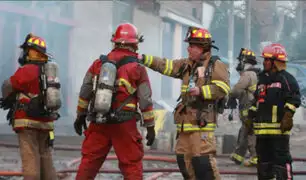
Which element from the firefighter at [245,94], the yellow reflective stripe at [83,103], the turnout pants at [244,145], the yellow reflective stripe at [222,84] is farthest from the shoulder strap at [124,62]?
the turnout pants at [244,145]

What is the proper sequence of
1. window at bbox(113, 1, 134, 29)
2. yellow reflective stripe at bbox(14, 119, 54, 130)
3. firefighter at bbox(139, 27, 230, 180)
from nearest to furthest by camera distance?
firefighter at bbox(139, 27, 230, 180), yellow reflective stripe at bbox(14, 119, 54, 130), window at bbox(113, 1, 134, 29)

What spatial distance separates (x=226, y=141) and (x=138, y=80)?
517 centimetres

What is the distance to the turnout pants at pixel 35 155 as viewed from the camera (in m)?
5.83

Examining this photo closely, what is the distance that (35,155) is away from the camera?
588 centimetres

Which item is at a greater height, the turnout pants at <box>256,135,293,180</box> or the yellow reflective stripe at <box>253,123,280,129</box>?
the yellow reflective stripe at <box>253,123,280,129</box>

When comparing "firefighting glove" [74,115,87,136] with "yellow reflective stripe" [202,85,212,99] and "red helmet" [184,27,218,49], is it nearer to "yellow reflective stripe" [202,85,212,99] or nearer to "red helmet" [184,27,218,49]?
"yellow reflective stripe" [202,85,212,99]

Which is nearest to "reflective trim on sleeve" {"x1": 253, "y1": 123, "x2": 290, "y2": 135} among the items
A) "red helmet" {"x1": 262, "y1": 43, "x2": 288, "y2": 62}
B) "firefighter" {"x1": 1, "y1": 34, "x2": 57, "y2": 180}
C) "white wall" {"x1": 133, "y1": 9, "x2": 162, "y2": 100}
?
"red helmet" {"x1": 262, "y1": 43, "x2": 288, "y2": 62}

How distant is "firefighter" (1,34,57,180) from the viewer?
5820 mm

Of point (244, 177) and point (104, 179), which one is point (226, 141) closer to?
point (244, 177)

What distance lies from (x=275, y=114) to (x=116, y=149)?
2.04m

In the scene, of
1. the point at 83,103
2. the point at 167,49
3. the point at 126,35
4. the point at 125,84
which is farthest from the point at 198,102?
the point at 167,49

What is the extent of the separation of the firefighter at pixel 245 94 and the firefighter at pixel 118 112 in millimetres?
3625

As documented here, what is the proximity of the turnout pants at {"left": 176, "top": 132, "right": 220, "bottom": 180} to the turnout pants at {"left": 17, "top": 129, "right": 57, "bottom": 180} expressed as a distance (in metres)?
1.25

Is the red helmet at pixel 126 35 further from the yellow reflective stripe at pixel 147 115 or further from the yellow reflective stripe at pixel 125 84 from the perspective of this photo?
the yellow reflective stripe at pixel 147 115
